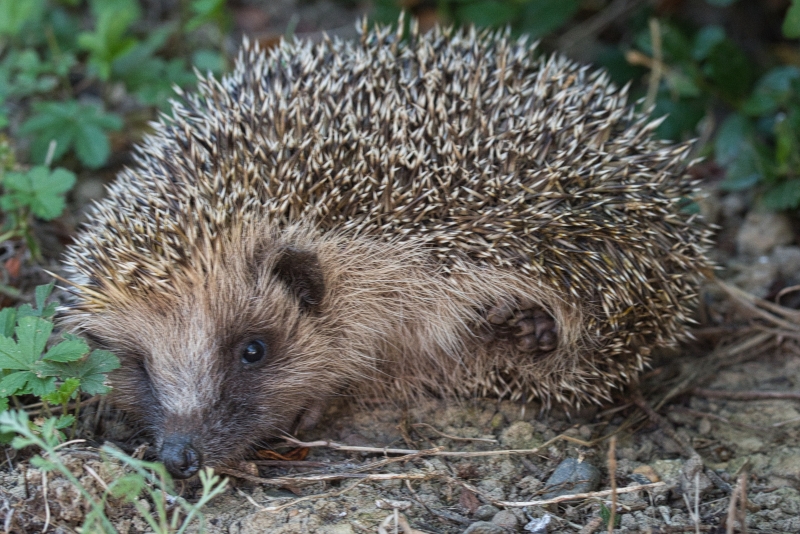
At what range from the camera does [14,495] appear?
2.04 meters

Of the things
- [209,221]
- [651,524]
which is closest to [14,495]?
[209,221]

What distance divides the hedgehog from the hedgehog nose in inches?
0.7

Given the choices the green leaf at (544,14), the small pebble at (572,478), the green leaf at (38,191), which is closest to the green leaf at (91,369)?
the green leaf at (38,191)

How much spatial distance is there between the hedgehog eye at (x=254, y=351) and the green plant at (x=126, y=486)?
42 cm

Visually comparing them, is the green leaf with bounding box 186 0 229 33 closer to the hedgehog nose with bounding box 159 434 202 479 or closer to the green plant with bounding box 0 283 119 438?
the green plant with bounding box 0 283 119 438

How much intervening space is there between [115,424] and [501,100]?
1.50 meters

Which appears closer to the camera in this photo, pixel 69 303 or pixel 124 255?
pixel 124 255

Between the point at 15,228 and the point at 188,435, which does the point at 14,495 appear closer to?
the point at 188,435

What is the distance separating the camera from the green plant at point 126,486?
172cm

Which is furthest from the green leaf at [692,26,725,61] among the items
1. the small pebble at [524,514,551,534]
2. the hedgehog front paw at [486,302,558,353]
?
the small pebble at [524,514,551,534]

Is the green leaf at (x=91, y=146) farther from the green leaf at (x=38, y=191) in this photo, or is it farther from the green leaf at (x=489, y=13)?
the green leaf at (x=489, y=13)

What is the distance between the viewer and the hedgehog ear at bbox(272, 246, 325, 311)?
7.79ft

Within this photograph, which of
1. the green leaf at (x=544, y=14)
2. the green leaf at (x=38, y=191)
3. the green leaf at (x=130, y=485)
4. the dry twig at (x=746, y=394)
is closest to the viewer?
the green leaf at (x=130, y=485)

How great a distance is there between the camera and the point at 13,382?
84.0 inches
